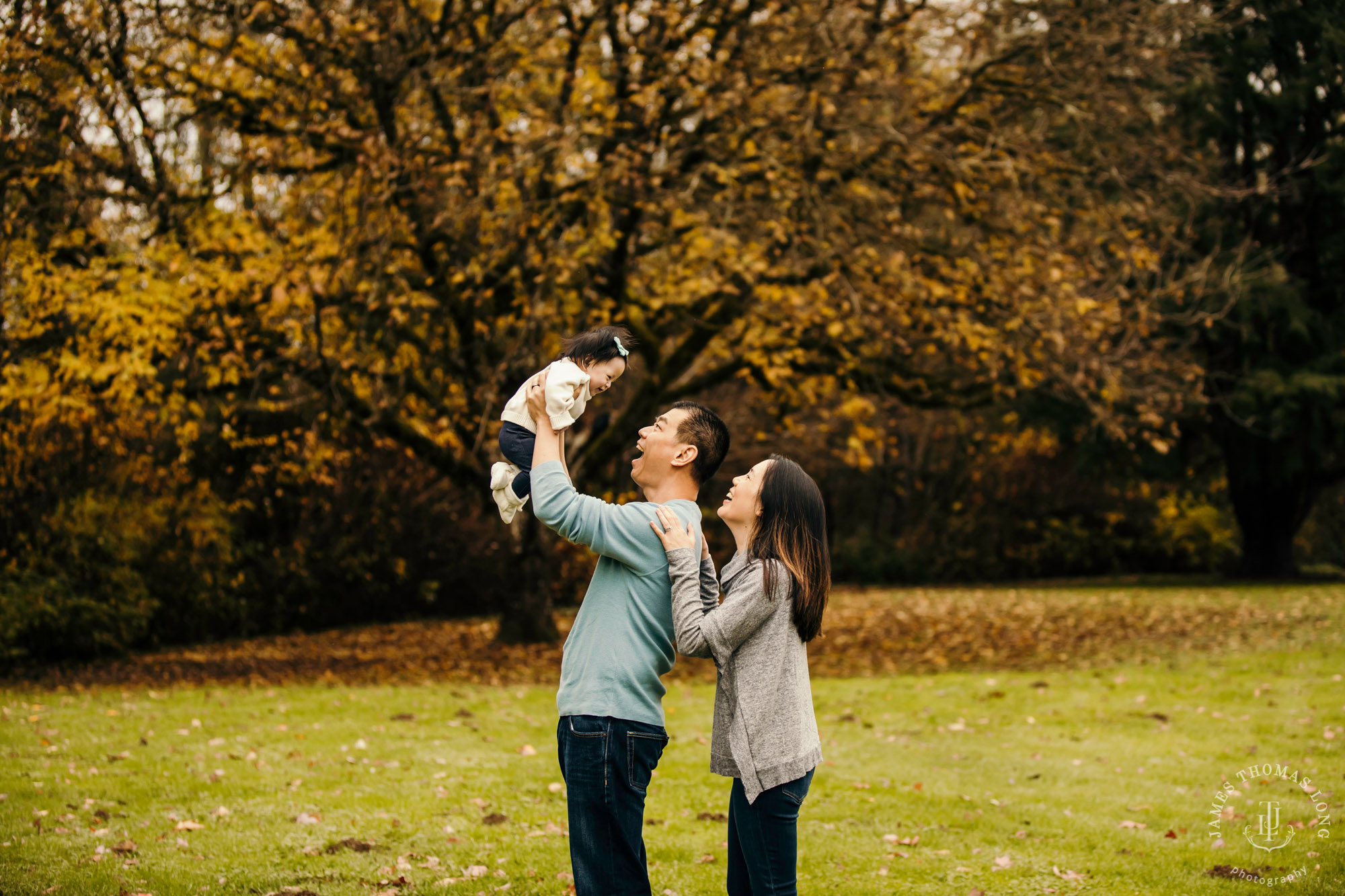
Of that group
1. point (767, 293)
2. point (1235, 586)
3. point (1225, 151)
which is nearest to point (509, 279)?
point (767, 293)

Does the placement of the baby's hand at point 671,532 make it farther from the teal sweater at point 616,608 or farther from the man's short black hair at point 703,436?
the man's short black hair at point 703,436

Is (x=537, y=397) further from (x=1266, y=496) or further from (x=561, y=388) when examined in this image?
(x=1266, y=496)

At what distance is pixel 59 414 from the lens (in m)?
10.6

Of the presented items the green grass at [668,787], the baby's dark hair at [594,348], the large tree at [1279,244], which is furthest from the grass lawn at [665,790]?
the large tree at [1279,244]

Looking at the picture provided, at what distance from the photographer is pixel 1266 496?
1945 centimetres

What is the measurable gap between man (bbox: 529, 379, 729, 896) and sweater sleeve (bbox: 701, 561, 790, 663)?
0.52 ft

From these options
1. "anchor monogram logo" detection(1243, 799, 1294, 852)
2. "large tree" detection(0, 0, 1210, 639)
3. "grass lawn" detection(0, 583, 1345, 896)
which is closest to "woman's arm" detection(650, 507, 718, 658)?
"grass lawn" detection(0, 583, 1345, 896)

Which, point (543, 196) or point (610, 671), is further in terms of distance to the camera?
point (543, 196)

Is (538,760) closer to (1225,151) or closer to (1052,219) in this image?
(1052,219)

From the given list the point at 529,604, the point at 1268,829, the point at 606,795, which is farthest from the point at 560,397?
the point at 529,604

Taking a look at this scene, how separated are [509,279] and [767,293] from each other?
2530 millimetres

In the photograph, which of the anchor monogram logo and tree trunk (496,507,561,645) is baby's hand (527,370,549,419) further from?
tree trunk (496,507,561,645)

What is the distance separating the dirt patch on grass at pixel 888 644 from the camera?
415 inches

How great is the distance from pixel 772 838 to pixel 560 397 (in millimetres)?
1324
